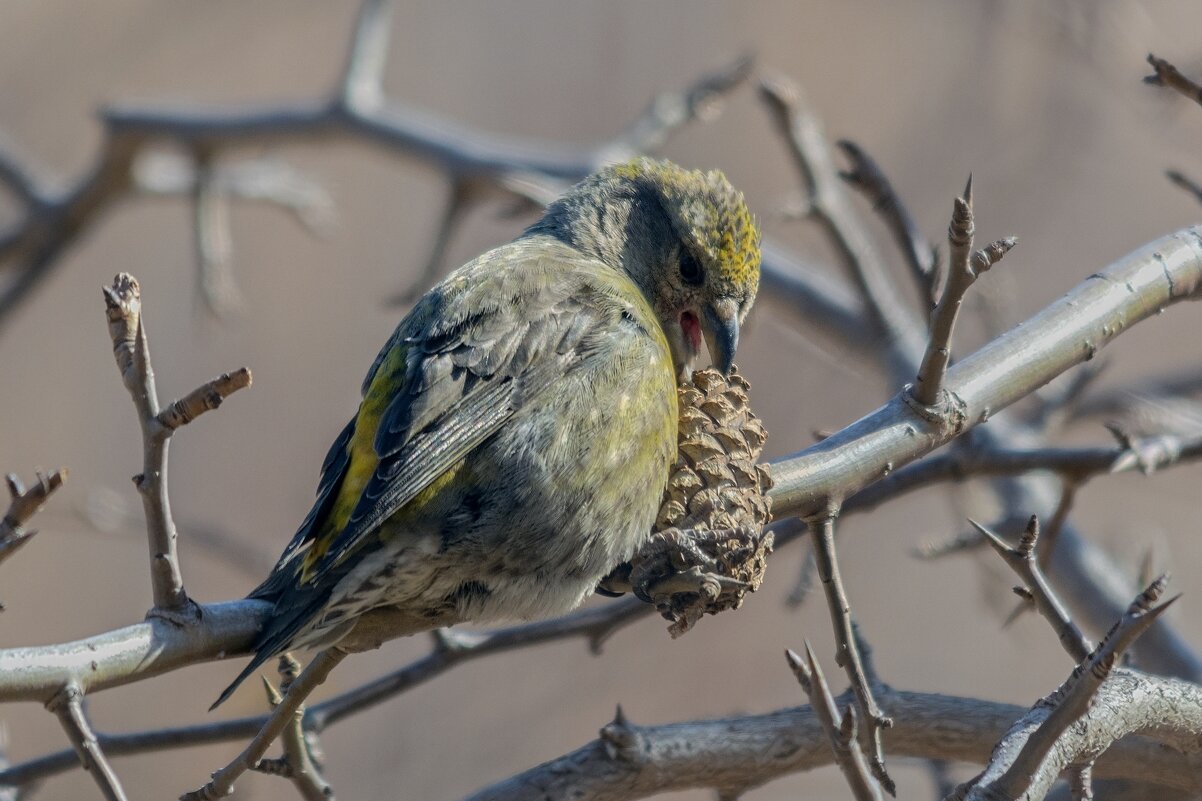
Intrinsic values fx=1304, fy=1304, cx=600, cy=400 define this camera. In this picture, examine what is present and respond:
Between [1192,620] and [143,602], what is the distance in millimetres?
5613

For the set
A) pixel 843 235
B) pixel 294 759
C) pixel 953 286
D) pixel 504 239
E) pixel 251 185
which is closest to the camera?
pixel 953 286

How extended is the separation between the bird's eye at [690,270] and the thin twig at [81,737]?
203 centimetres

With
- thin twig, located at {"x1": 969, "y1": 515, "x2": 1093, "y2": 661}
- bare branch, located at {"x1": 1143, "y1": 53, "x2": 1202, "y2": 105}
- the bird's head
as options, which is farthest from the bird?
bare branch, located at {"x1": 1143, "y1": 53, "x2": 1202, "y2": 105}

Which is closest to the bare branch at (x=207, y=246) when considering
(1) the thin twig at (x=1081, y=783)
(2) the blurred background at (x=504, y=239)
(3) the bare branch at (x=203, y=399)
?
(2) the blurred background at (x=504, y=239)

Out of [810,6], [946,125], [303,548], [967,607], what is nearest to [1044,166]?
[946,125]

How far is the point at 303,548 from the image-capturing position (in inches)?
107

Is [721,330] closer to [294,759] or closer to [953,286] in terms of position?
[953,286]

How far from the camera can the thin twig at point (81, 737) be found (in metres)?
1.98

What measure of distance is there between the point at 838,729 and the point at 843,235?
273 cm

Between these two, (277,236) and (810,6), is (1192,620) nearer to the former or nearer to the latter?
(810,6)

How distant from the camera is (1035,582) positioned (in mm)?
2268

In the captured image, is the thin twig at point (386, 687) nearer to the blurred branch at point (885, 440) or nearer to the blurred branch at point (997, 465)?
the blurred branch at point (885, 440)

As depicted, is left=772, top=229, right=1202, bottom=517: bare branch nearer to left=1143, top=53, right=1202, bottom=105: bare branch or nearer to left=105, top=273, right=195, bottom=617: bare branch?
left=1143, top=53, right=1202, bottom=105: bare branch

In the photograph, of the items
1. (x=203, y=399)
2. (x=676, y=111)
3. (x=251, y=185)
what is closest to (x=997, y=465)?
(x=203, y=399)
